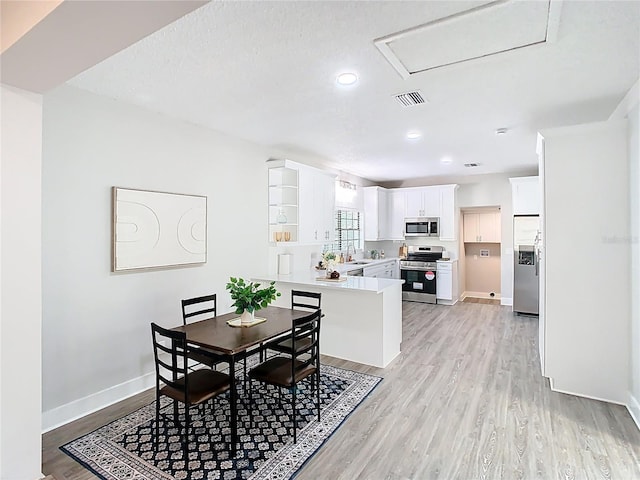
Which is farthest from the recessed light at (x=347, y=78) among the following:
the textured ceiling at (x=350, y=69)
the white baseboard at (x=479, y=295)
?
the white baseboard at (x=479, y=295)

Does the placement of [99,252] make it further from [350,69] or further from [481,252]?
[481,252]

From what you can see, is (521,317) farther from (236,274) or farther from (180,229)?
(180,229)

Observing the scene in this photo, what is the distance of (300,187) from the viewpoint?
5211 mm

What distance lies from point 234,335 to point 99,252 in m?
1.47

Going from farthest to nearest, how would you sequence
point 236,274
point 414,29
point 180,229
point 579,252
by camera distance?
point 236,274 → point 180,229 → point 579,252 → point 414,29

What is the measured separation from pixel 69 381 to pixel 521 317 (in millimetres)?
6728

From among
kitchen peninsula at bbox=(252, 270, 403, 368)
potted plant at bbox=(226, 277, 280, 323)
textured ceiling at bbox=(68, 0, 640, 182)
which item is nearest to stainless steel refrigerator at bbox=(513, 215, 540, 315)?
textured ceiling at bbox=(68, 0, 640, 182)

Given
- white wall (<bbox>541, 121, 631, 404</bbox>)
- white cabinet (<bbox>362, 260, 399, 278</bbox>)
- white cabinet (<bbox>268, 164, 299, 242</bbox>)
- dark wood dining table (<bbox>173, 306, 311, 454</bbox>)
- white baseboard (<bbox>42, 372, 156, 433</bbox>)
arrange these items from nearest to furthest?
dark wood dining table (<bbox>173, 306, 311, 454</bbox>) → white baseboard (<bbox>42, 372, 156, 433</bbox>) → white wall (<bbox>541, 121, 631, 404</bbox>) → white cabinet (<bbox>268, 164, 299, 242</bbox>) → white cabinet (<bbox>362, 260, 399, 278</bbox>)

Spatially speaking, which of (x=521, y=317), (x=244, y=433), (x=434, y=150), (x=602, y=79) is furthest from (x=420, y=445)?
(x=521, y=317)

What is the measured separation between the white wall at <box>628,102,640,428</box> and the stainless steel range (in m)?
4.37

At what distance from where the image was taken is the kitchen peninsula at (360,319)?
13.3ft

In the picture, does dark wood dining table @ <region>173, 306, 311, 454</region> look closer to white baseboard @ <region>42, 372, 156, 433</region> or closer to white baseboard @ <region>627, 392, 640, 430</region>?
white baseboard @ <region>42, 372, 156, 433</region>

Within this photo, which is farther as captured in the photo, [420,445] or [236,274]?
[236,274]

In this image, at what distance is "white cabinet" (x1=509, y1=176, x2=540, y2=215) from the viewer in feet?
21.0
